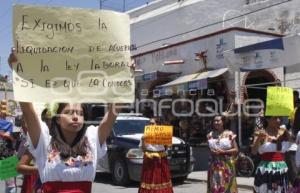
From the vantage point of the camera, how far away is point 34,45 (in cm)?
405

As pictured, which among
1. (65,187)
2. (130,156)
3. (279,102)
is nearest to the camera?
(65,187)

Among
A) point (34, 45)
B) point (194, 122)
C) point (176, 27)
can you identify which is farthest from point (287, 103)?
point (176, 27)

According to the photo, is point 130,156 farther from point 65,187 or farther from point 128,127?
point 65,187

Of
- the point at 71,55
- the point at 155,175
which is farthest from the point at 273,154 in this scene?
the point at 71,55

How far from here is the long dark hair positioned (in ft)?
13.6

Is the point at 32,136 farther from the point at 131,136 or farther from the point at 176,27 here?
the point at 176,27

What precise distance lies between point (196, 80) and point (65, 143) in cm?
1680

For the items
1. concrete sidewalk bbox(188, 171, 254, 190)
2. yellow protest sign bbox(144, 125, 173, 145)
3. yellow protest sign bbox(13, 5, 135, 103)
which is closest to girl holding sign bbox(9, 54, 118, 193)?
yellow protest sign bbox(13, 5, 135, 103)

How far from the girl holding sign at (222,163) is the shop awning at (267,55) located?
4063 millimetres

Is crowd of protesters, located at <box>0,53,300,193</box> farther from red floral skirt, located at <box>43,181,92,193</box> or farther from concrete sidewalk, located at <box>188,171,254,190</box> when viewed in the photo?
concrete sidewalk, located at <box>188,171,254,190</box>

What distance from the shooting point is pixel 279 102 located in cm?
773

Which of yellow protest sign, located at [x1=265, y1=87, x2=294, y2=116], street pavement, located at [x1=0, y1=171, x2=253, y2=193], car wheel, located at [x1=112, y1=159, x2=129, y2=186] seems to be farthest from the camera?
car wheel, located at [x1=112, y1=159, x2=129, y2=186]

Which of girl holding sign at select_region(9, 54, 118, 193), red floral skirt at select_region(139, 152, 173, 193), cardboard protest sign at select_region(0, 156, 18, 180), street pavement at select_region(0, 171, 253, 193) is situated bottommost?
street pavement at select_region(0, 171, 253, 193)

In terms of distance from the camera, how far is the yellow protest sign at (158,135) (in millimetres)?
11727
